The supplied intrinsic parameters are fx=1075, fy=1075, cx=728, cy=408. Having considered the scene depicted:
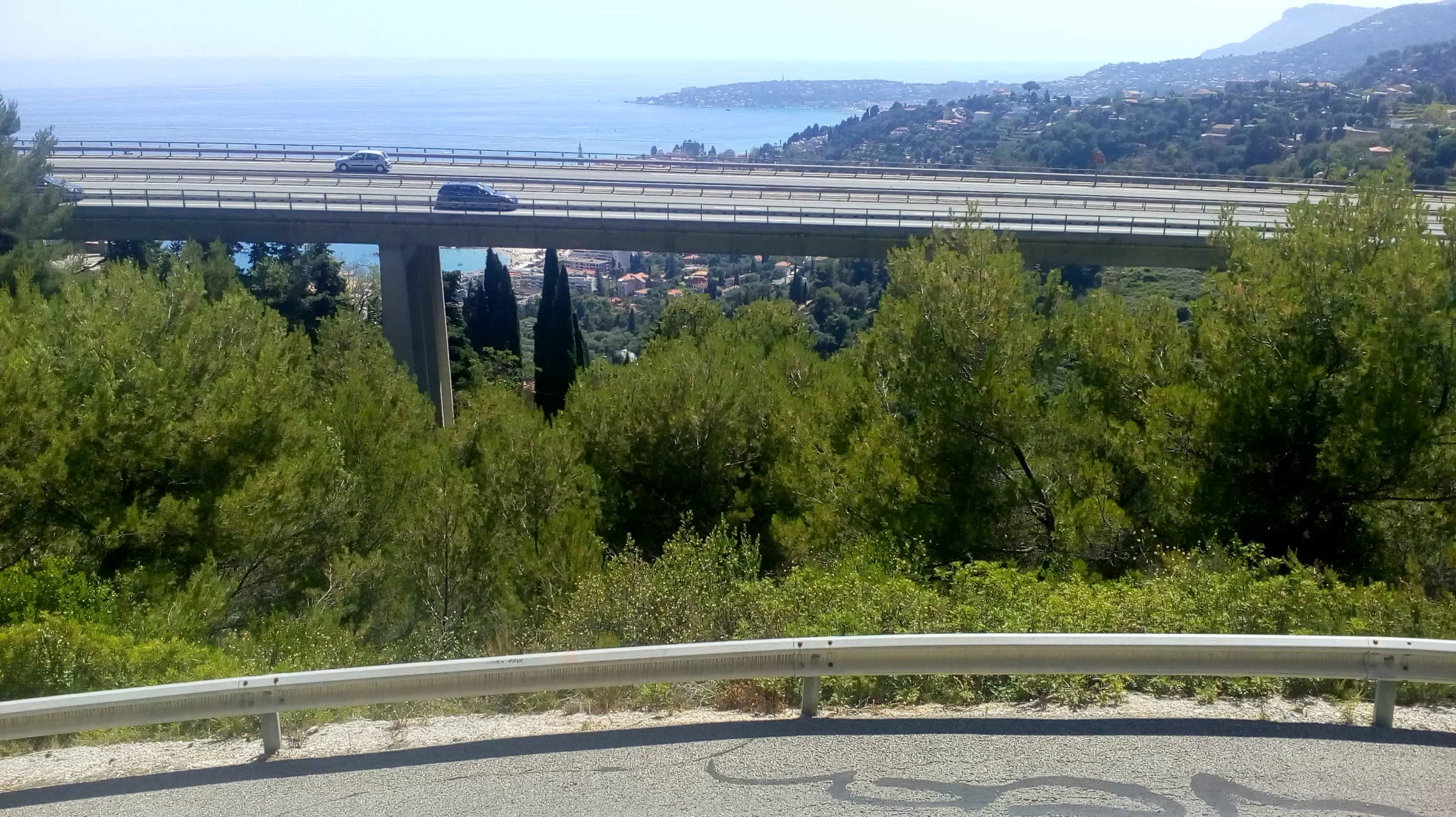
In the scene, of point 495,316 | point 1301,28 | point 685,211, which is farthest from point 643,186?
point 1301,28

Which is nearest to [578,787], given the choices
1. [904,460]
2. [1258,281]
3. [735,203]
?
[904,460]

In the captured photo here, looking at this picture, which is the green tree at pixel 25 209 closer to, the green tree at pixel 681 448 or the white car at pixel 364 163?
the white car at pixel 364 163

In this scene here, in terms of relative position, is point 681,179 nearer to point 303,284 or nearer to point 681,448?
point 303,284

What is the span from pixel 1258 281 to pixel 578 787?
933 centimetres

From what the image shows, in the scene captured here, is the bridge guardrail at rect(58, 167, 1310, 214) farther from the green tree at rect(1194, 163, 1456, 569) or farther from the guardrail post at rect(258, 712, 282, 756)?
the guardrail post at rect(258, 712, 282, 756)

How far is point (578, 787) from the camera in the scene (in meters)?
4.17

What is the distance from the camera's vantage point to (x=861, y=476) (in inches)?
456

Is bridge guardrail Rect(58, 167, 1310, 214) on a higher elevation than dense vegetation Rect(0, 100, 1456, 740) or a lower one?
higher

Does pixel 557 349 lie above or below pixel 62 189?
below

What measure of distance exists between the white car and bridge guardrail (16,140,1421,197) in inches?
58.8

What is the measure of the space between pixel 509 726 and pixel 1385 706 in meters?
3.77

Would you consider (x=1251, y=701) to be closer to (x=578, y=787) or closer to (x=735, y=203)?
(x=578, y=787)

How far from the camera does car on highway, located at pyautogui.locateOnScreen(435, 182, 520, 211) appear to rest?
31875 millimetres

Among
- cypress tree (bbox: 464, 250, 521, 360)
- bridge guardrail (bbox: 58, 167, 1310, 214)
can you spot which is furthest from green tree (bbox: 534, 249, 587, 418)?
cypress tree (bbox: 464, 250, 521, 360)
